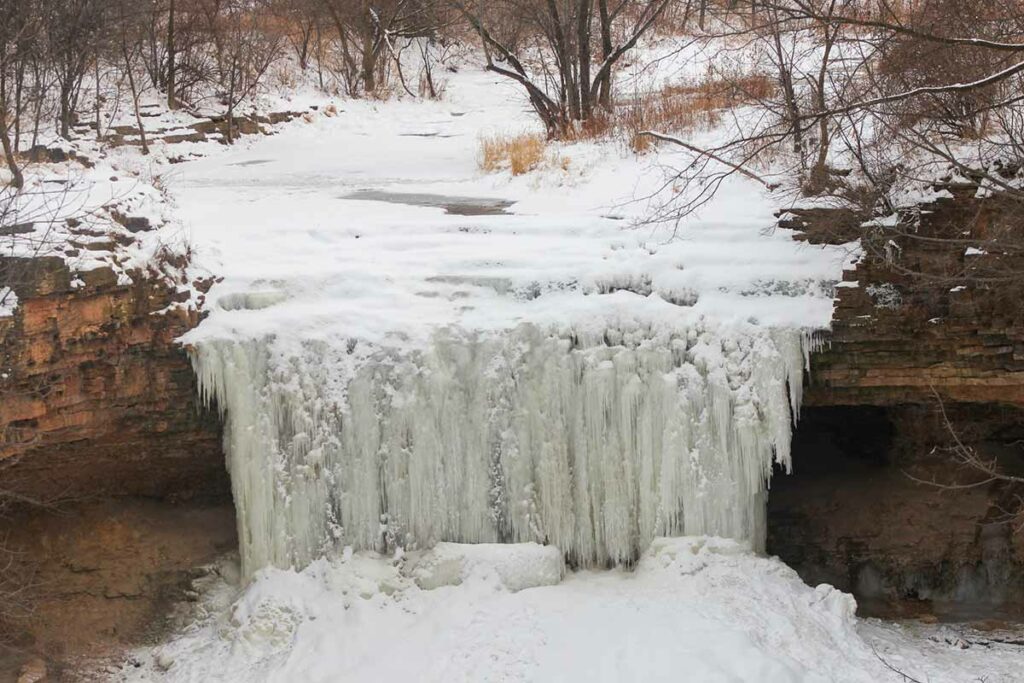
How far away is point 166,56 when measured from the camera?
734 inches

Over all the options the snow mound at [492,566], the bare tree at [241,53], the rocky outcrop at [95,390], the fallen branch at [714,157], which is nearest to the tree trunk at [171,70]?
the bare tree at [241,53]

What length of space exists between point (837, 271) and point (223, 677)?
18.1 ft

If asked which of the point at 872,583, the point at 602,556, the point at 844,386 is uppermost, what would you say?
the point at 844,386

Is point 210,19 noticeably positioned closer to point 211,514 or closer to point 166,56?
point 166,56

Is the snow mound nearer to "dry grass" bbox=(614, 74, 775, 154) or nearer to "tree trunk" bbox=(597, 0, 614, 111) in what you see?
"dry grass" bbox=(614, 74, 775, 154)

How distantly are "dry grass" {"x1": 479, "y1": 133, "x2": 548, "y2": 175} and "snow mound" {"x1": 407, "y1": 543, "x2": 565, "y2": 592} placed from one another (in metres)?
5.65

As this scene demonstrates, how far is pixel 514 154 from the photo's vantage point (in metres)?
12.6

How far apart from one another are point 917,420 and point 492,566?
12.8 feet

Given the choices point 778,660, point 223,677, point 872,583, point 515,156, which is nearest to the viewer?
point 778,660

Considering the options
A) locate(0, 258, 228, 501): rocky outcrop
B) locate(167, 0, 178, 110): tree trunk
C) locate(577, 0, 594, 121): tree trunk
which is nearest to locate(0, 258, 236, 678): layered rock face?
locate(0, 258, 228, 501): rocky outcrop

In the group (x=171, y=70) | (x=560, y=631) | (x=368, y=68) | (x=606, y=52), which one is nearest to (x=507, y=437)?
(x=560, y=631)

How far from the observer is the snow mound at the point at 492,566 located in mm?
7758

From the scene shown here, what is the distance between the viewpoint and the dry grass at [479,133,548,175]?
40.3 ft

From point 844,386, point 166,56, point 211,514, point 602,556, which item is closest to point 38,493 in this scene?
point 211,514
